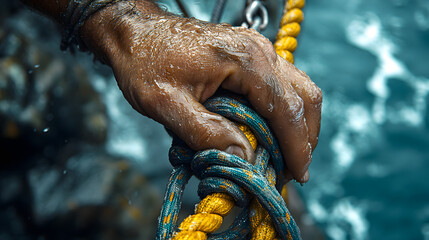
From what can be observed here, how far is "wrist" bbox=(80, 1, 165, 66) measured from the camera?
130 cm

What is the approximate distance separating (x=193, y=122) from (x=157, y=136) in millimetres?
3962

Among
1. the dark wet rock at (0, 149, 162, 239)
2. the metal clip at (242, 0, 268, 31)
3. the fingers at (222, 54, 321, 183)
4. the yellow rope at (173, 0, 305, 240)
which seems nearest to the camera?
the yellow rope at (173, 0, 305, 240)

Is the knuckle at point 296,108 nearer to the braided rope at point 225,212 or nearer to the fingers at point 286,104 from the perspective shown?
the fingers at point 286,104

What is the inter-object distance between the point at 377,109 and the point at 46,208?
485cm

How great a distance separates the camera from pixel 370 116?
18.8ft

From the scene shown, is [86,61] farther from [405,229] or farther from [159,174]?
[405,229]

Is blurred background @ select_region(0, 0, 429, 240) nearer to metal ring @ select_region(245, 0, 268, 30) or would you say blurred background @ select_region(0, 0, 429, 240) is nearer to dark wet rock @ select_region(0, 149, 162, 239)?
dark wet rock @ select_region(0, 149, 162, 239)

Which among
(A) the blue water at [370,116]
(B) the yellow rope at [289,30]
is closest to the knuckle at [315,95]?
(B) the yellow rope at [289,30]

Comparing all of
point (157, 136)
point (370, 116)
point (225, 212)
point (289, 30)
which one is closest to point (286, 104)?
point (225, 212)

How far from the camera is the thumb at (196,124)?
3.85 feet

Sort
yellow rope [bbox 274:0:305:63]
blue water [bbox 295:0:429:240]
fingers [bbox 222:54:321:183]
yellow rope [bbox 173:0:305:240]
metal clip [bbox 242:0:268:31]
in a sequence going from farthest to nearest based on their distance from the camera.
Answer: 1. blue water [bbox 295:0:429:240]
2. metal clip [bbox 242:0:268:31]
3. yellow rope [bbox 274:0:305:63]
4. fingers [bbox 222:54:321:183]
5. yellow rope [bbox 173:0:305:240]

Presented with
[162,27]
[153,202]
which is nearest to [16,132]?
[153,202]

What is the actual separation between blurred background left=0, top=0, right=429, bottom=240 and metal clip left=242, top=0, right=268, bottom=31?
926 millimetres

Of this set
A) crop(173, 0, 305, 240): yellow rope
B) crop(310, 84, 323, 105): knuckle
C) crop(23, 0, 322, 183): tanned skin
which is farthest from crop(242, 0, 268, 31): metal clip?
crop(173, 0, 305, 240): yellow rope
